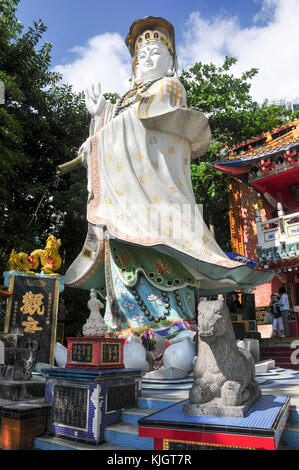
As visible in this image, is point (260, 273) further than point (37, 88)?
No

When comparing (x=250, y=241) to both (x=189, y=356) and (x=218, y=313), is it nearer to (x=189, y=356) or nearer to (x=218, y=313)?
(x=189, y=356)

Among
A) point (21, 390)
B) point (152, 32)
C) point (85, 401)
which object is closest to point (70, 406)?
point (85, 401)

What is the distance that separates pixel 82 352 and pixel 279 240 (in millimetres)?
7941

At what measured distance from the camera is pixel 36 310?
6.43 meters

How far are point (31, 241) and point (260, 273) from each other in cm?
611

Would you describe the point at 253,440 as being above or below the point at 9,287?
below

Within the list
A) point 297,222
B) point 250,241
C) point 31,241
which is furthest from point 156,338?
point 250,241

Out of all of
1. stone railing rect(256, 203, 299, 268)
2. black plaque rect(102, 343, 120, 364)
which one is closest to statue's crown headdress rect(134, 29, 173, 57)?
stone railing rect(256, 203, 299, 268)

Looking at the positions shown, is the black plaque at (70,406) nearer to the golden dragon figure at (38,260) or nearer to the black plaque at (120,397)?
the black plaque at (120,397)

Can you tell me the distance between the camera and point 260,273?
707cm

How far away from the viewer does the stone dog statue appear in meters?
2.85

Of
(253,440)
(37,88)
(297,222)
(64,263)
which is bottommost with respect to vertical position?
(253,440)

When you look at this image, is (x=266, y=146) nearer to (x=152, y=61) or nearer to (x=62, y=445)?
(x=152, y=61)
